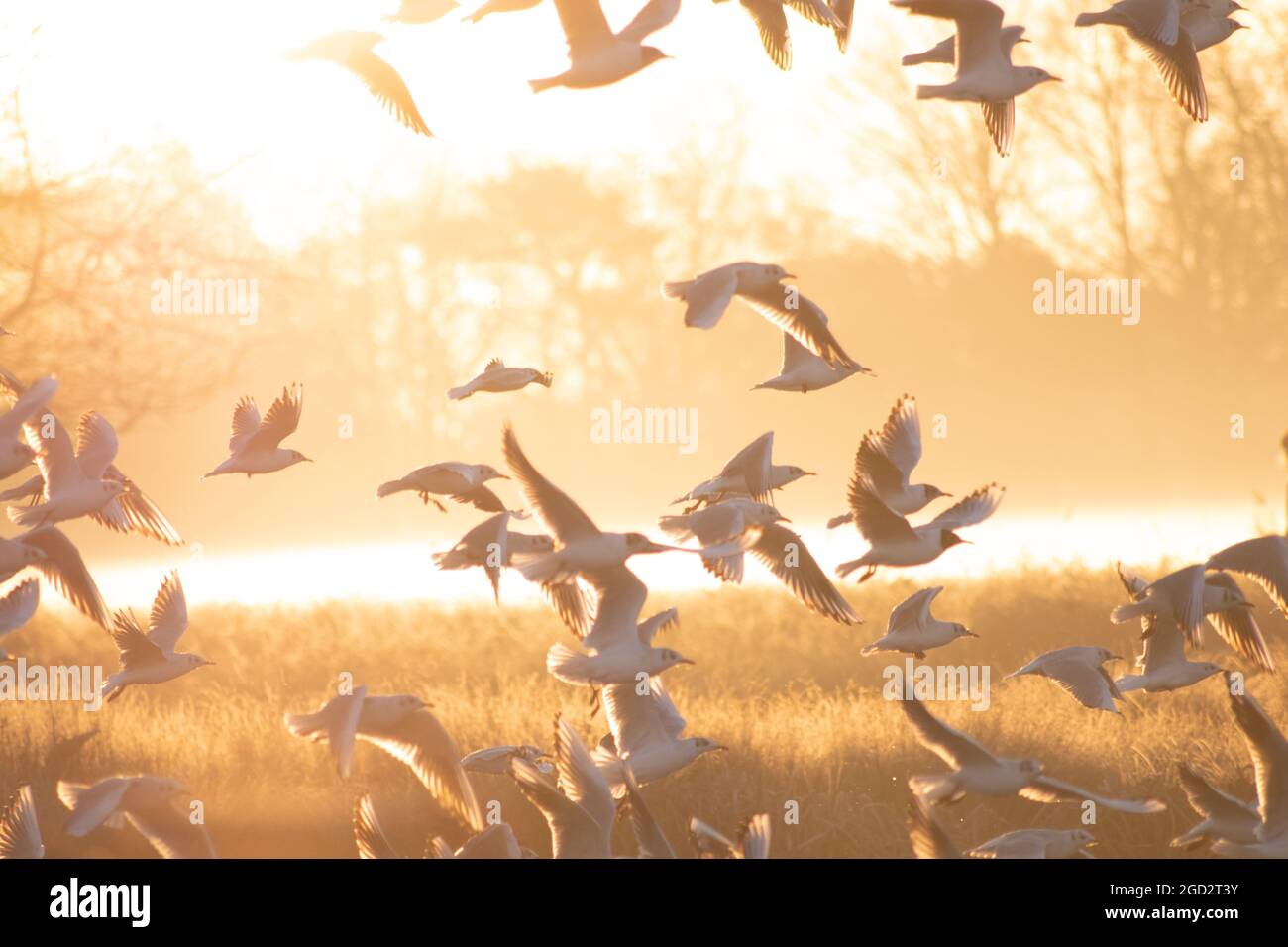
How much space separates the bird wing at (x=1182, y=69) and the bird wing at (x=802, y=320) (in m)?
2.28

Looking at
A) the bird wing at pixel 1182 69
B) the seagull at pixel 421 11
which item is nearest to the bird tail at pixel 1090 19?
the bird wing at pixel 1182 69

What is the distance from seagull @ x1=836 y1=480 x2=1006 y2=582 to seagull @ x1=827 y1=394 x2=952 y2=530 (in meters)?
0.09

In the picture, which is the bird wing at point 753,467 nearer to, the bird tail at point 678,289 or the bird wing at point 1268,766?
the bird tail at point 678,289

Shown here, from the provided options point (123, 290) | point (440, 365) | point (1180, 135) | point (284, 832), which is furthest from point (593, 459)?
point (284, 832)

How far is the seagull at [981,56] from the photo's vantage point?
8.45 metres

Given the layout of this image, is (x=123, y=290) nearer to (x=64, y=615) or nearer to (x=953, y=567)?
(x=64, y=615)

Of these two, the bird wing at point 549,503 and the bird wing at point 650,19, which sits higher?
the bird wing at point 650,19

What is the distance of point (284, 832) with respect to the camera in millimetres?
9961

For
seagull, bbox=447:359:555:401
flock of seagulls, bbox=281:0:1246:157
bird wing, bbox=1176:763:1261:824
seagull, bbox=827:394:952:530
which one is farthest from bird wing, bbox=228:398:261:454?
bird wing, bbox=1176:763:1261:824

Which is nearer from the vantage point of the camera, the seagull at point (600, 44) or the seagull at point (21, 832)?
the seagull at point (600, 44)

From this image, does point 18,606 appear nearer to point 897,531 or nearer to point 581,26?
point 581,26

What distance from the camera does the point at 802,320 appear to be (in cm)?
897

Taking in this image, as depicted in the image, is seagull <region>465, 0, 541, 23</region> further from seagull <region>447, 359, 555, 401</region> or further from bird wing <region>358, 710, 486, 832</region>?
bird wing <region>358, 710, 486, 832</region>

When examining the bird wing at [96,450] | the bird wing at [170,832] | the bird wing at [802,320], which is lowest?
the bird wing at [170,832]
